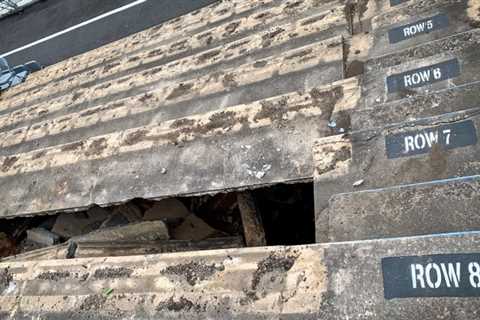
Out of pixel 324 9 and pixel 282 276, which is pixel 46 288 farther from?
pixel 324 9

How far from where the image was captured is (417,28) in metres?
2.96

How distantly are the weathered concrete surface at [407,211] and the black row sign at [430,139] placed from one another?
0.26m

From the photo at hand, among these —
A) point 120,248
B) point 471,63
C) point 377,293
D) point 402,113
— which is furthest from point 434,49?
point 120,248

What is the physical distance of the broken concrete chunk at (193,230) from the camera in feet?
12.0

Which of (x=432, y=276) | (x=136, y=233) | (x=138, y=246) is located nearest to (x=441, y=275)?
(x=432, y=276)

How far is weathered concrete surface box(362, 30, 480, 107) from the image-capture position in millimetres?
2375

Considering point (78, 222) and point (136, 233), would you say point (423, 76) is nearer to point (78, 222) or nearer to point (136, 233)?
point (136, 233)

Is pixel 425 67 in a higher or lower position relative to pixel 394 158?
higher

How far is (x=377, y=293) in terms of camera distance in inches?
62.3

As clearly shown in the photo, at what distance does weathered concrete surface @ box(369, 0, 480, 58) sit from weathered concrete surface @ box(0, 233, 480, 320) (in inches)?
68.5

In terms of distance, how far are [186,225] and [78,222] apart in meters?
1.16

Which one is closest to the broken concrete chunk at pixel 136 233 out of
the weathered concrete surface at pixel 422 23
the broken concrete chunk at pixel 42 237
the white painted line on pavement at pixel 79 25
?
the broken concrete chunk at pixel 42 237

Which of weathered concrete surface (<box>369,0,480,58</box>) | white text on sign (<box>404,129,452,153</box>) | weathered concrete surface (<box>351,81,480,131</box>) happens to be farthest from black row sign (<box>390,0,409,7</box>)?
white text on sign (<box>404,129,452,153</box>)

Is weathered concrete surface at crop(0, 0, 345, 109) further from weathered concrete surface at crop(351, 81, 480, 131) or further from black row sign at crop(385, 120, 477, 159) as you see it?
black row sign at crop(385, 120, 477, 159)
